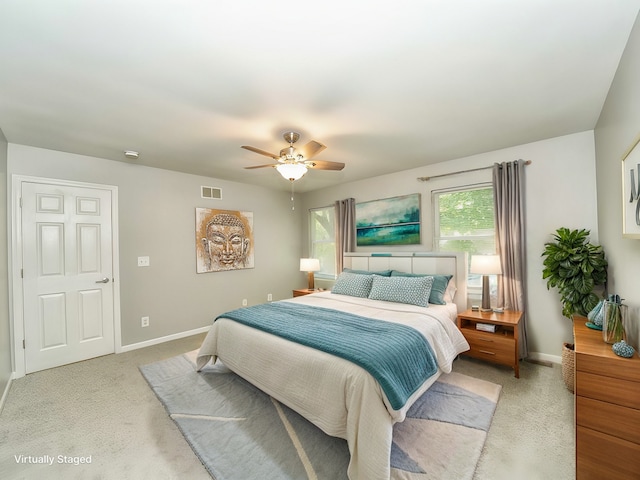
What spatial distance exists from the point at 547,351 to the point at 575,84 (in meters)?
2.67

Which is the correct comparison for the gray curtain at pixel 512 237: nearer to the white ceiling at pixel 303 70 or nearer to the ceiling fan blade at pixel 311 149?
the white ceiling at pixel 303 70

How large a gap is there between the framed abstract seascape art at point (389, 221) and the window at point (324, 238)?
26.6 inches

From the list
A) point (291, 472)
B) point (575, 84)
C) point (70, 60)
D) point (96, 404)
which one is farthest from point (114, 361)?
point (575, 84)

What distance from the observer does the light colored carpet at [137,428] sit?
1.67 meters

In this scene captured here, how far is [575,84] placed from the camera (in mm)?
1972

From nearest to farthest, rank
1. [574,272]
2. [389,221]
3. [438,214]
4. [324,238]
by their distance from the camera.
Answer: [574,272] → [438,214] → [389,221] → [324,238]

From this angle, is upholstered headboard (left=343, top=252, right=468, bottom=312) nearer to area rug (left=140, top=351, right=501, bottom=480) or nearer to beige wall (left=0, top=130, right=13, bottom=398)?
area rug (left=140, top=351, right=501, bottom=480)

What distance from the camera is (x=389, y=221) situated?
169 inches

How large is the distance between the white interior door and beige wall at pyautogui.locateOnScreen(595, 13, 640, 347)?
4861 millimetres

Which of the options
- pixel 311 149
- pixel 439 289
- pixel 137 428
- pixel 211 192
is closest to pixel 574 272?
pixel 439 289

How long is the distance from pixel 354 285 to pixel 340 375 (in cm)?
197

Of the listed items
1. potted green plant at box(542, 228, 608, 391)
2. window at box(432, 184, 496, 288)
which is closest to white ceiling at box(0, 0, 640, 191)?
window at box(432, 184, 496, 288)

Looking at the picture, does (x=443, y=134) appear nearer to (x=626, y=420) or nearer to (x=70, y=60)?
(x=626, y=420)

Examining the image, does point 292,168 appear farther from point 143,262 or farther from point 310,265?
point 143,262
